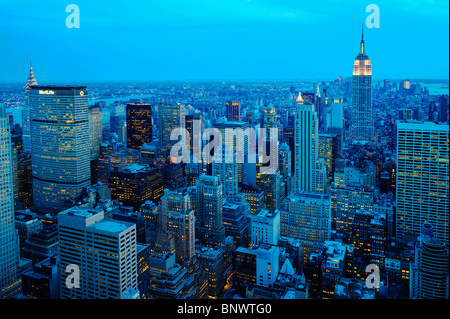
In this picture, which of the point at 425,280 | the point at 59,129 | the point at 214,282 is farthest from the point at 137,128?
the point at 425,280

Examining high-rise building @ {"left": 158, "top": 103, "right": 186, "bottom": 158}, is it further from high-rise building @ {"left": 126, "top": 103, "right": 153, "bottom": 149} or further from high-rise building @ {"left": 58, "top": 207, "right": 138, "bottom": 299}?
high-rise building @ {"left": 58, "top": 207, "right": 138, "bottom": 299}

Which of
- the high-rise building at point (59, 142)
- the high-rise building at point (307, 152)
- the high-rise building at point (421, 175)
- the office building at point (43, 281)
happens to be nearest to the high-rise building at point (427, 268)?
the high-rise building at point (421, 175)

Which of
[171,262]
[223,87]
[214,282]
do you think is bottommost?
[214,282]

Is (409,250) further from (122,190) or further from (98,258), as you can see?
(122,190)

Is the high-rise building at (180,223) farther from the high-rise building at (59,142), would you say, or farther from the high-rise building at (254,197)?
the high-rise building at (59,142)

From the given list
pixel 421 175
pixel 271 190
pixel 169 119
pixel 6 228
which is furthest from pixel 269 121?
pixel 6 228

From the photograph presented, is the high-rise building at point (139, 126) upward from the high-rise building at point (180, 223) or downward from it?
upward

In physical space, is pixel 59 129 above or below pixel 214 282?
above
